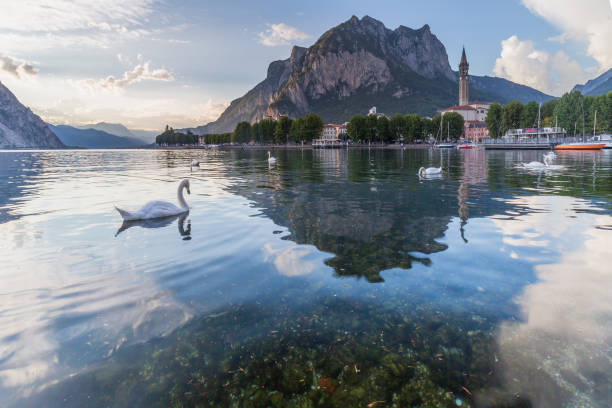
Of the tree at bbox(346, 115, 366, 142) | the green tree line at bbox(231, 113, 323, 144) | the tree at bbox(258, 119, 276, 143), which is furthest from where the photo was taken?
the tree at bbox(258, 119, 276, 143)

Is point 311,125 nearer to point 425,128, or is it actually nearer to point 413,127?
point 413,127

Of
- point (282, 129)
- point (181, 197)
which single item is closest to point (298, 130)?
point (282, 129)

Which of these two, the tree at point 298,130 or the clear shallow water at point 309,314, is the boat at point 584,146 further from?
the tree at point 298,130

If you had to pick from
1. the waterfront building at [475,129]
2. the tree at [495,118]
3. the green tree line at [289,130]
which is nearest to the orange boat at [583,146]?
the tree at [495,118]

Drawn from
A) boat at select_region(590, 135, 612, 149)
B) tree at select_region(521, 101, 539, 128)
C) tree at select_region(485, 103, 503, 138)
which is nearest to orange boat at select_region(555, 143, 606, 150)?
boat at select_region(590, 135, 612, 149)

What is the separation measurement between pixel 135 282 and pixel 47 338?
1.88 metres

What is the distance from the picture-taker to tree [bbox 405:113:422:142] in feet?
426

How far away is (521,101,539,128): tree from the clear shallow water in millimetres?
116037

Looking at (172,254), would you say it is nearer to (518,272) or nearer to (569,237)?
(518,272)

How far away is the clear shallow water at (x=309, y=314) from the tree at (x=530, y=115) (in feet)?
381

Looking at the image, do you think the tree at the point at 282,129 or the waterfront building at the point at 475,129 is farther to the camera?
the waterfront building at the point at 475,129

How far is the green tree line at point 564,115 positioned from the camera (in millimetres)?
85125

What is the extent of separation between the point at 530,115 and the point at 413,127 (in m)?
38.3

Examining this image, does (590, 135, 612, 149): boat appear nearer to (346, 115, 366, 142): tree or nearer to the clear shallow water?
(346, 115, 366, 142): tree
